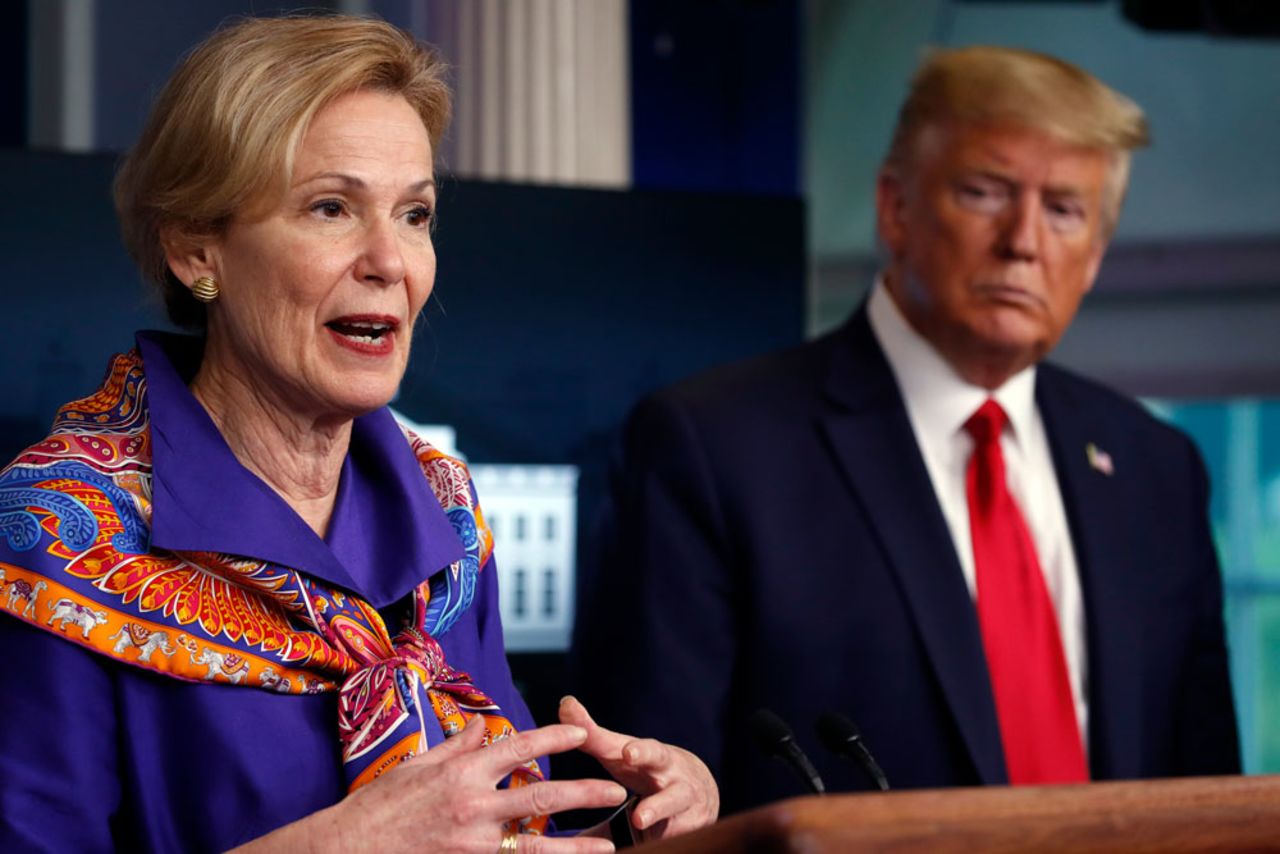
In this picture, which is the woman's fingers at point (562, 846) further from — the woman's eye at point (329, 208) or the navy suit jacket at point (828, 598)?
the navy suit jacket at point (828, 598)

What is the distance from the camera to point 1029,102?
8.70ft

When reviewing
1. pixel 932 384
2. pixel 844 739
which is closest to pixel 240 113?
pixel 844 739

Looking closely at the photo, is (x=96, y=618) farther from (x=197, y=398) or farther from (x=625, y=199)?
(x=625, y=199)

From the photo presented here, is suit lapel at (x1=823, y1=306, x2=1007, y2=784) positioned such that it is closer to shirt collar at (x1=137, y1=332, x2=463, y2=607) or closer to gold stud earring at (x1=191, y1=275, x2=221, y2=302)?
shirt collar at (x1=137, y1=332, x2=463, y2=607)

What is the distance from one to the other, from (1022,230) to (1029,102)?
0.21 m

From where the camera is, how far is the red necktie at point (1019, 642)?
8.14 ft

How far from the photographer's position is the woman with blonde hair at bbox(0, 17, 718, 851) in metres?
1.43

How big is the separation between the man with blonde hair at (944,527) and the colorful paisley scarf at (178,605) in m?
0.89

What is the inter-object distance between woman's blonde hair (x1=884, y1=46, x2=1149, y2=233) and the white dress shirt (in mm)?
330

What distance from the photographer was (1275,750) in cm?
806

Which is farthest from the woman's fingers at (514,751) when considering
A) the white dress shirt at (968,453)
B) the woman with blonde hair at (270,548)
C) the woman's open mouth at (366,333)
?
the white dress shirt at (968,453)

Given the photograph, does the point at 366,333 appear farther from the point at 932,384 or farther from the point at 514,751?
the point at 932,384

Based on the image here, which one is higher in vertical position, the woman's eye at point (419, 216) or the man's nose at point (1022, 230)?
the woman's eye at point (419, 216)

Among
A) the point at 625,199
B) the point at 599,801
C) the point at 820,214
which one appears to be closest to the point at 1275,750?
the point at 820,214
